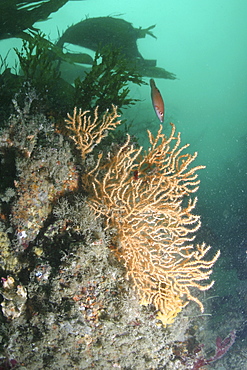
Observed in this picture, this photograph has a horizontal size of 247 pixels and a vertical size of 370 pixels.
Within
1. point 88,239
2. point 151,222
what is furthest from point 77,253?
point 151,222

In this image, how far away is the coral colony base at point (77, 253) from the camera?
2562 millimetres

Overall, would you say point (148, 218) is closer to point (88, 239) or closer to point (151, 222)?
point (151, 222)

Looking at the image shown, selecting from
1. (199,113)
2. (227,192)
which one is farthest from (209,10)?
(227,192)

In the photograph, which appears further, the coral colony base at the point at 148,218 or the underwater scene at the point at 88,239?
the coral colony base at the point at 148,218

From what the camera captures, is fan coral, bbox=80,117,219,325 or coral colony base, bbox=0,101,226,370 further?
fan coral, bbox=80,117,219,325

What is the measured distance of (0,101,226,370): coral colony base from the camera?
8.41 ft

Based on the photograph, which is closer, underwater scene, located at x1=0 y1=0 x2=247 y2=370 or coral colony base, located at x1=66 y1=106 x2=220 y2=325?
underwater scene, located at x1=0 y1=0 x2=247 y2=370

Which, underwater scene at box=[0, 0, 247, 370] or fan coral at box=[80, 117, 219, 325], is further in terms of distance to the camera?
fan coral at box=[80, 117, 219, 325]

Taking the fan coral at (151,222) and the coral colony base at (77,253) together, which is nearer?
the coral colony base at (77,253)

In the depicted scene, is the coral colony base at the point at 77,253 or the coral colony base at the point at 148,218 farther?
the coral colony base at the point at 148,218

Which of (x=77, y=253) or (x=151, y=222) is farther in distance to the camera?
(x=151, y=222)

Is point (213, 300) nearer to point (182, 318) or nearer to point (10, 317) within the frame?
point (182, 318)

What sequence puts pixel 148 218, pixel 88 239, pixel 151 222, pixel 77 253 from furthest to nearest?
pixel 148 218 → pixel 151 222 → pixel 88 239 → pixel 77 253

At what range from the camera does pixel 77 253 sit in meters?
2.56
